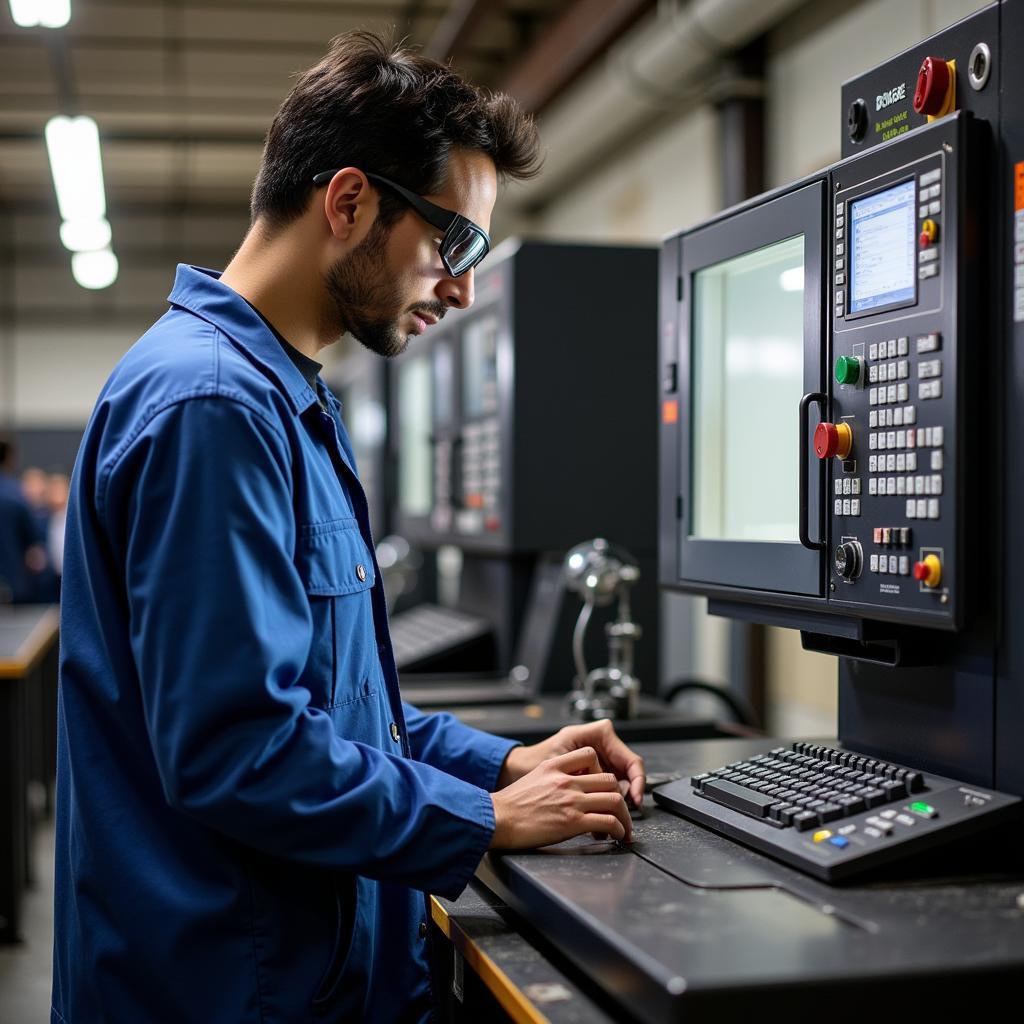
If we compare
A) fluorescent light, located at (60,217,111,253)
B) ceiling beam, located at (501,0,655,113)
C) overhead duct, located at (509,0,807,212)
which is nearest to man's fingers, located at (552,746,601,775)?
overhead duct, located at (509,0,807,212)

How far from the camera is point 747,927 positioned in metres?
0.93

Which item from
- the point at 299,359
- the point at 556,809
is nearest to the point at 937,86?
the point at 299,359

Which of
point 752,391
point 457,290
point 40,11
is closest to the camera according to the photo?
point 457,290

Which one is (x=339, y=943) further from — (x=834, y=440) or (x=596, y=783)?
(x=834, y=440)

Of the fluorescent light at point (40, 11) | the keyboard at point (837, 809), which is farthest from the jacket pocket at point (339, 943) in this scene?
the fluorescent light at point (40, 11)

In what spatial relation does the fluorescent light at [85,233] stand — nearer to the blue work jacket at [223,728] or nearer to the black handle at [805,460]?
the blue work jacket at [223,728]

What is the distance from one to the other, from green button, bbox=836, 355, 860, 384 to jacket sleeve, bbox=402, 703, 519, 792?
618 millimetres

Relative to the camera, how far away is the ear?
1.22 m

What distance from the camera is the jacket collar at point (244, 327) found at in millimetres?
1185

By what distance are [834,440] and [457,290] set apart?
0.46 metres

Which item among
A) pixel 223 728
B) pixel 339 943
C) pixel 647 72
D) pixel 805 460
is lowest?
pixel 339 943

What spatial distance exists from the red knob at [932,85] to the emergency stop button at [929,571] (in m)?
0.47

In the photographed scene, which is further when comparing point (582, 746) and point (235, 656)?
point (582, 746)

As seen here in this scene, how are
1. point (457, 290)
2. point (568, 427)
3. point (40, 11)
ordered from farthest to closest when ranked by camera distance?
point (40, 11) → point (568, 427) → point (457, 290)
